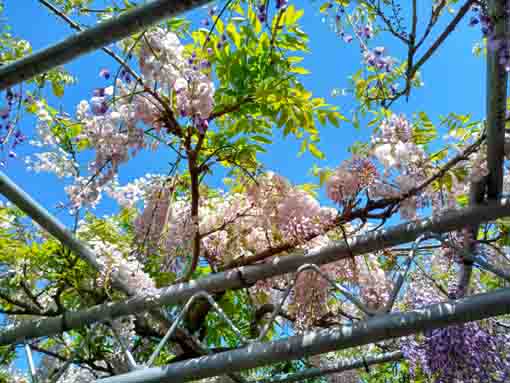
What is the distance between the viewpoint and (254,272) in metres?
2.15

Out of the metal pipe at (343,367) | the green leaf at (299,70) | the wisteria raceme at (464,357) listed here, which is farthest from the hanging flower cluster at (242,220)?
the metal pipe at (343,367)

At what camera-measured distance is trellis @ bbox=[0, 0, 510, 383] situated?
1.15 metres

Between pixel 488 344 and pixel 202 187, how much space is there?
68.7 inches

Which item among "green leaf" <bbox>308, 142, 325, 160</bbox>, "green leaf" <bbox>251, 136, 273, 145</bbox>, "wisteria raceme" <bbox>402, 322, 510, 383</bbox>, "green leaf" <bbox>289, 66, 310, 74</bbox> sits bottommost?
"wisteria raceme" <bbox>402, 322, 510, 383</bbox>

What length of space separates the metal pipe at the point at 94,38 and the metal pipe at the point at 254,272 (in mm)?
1289

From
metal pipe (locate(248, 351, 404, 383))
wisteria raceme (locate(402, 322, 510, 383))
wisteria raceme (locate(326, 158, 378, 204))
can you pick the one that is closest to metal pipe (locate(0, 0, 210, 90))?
wisteria raceme (locate(326, 158, 378, 204))

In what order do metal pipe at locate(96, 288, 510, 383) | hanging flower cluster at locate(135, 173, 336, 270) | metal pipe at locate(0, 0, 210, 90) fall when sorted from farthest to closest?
hanging flower cluster at locate(135, 173, 336, 270)
metal pipe at locate(96, 288, 510, 383)
metal pipe at locate(0, 0, 210, 90)

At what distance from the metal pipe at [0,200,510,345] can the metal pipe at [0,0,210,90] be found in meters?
1.29

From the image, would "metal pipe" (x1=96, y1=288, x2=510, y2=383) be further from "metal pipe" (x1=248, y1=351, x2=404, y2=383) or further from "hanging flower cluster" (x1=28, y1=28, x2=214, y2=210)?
"metal pipe" (x1=248, y1=351, x2=404, y2=383)

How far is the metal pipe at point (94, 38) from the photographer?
3.43 ft

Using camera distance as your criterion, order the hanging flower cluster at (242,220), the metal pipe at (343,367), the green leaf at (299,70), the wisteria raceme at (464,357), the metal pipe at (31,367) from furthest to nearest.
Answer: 1. the metal pipe at (343,367)
2. the hanging flower cluster at (242,220)
3. the green leaf at (299,70)
4. the metal pipe at (31,367)
5. the wisteria raceme at (464,357)

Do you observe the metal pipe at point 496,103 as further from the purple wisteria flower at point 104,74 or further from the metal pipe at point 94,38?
the purple wisteria flower at point 104,74

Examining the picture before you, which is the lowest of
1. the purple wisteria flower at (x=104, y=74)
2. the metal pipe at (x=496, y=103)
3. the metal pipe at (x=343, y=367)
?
the metal pipe at (x=343, y=367)

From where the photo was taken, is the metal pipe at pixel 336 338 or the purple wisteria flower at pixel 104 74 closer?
the metal pipe at pixel 336 338
